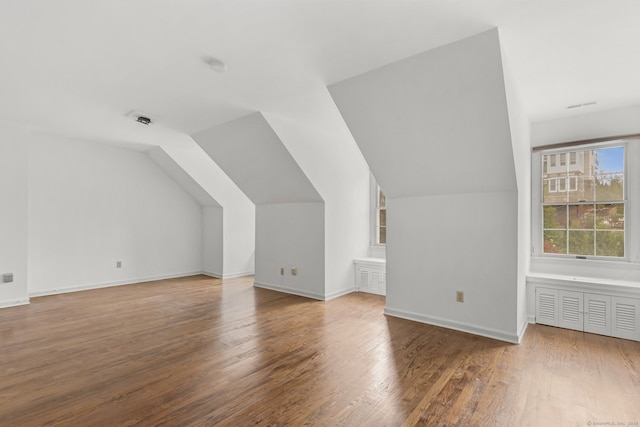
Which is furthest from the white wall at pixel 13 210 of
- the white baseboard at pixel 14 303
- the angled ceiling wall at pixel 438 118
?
the angled ceiling wall at pixel 438 118

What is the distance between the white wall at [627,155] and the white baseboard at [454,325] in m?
1.27

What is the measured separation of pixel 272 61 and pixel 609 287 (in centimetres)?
390

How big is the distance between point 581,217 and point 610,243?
15.3 inches

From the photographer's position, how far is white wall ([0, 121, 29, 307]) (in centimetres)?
427

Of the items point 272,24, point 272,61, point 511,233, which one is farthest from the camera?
point 511,233

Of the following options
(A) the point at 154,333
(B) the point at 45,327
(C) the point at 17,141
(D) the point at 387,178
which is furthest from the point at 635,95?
(C) the point at 17,141

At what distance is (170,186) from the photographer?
21.6 ft

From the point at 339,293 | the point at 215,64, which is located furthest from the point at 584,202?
the point at 215,64

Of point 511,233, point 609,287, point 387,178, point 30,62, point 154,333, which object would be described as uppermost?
point 30,62

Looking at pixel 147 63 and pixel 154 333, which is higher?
pixel 147 63

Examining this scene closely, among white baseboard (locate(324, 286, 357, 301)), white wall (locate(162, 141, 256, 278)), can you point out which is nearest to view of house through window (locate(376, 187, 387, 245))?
white baseboard (locate(324, 286, 357, 301))

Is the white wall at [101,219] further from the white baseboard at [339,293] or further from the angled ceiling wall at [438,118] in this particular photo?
the angled ceiling wall at [438,118]

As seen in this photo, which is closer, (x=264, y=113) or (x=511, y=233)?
(x=511, y=233)

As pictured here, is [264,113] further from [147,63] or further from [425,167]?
[425,167]
